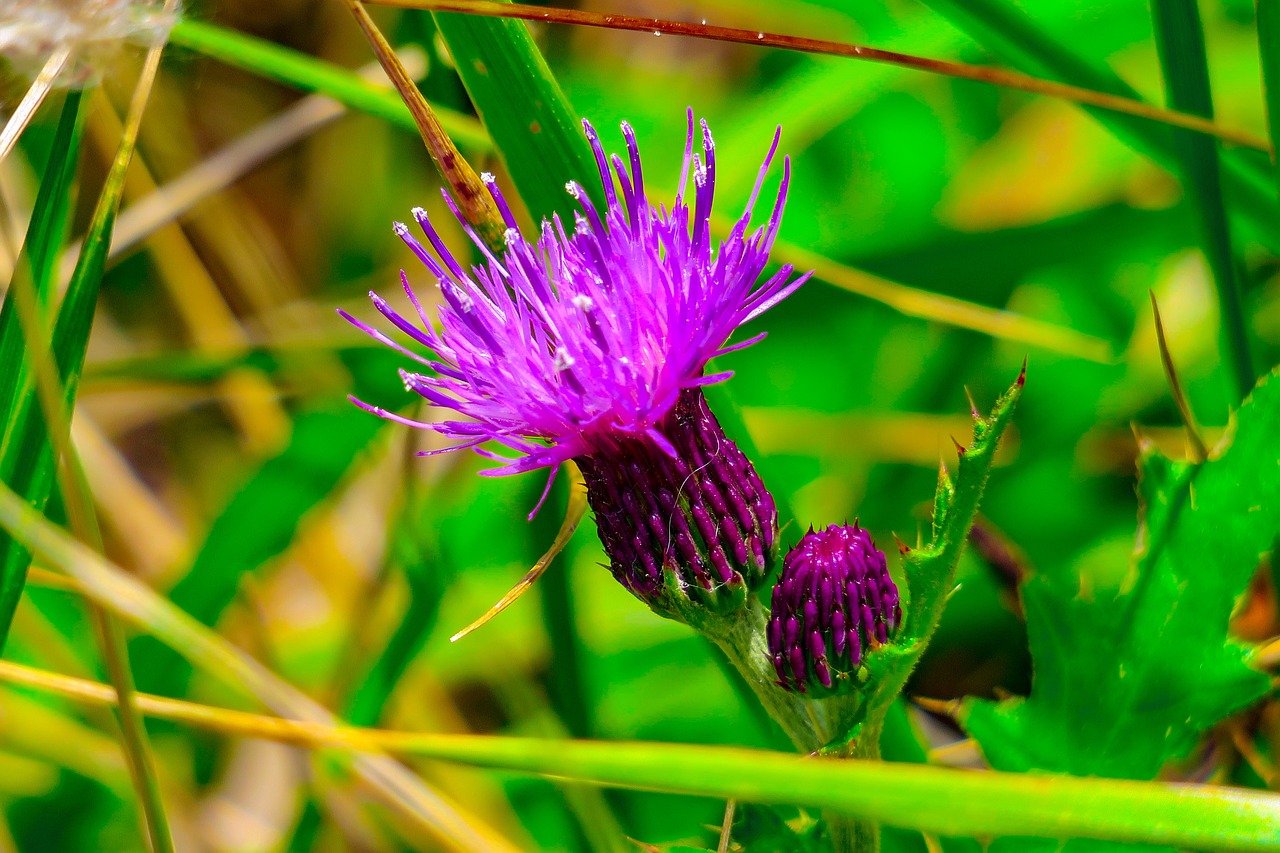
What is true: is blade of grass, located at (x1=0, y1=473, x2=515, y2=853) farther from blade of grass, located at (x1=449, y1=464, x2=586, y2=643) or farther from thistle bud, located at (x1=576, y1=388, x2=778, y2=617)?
thistle bud, located at (x1=576, y1=388, x2=778, y2=617)

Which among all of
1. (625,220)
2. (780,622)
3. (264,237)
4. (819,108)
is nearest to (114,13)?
(625,220)

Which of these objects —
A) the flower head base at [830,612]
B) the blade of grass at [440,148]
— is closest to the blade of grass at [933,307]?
the blade of grass at [440,148]

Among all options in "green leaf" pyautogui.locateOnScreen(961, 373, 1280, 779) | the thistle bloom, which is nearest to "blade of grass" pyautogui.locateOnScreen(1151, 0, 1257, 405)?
"green leaf" pyautogui.locateOnScreen(961, 373, 1280, 779)

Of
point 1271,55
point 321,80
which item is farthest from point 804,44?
point 321,80

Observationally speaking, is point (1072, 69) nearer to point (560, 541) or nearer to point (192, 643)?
point (560, 541)

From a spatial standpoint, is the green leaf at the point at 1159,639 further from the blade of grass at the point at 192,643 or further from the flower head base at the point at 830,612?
the blade of grass at the point at 192,643

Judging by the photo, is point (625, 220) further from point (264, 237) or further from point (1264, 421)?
point (264, 237)

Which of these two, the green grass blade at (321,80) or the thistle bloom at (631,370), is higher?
the green grass blade at (321,80)
